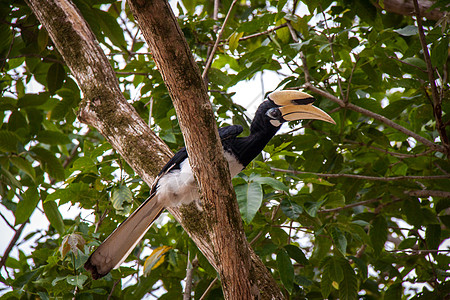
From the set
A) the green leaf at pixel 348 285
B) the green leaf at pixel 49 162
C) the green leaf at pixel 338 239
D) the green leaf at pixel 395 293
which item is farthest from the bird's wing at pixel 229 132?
the green leaf at pixel 395 293

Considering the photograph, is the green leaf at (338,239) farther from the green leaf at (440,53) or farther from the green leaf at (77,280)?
the green leaf at (77,280)

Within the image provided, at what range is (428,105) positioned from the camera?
109 inches

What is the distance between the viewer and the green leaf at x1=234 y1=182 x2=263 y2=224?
201cm

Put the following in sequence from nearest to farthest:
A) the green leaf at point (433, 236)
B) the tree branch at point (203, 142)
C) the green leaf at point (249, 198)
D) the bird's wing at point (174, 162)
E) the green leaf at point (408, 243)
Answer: the tree branch at point (203, 142), the green leaf at point (249, 198), the bird's wing at point (174, 162), the green leaf at point (433, 236), the green leaf at point (408, 243)

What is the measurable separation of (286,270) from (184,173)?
715 mm

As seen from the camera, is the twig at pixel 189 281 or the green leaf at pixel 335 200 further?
the twig at pixel 189 281

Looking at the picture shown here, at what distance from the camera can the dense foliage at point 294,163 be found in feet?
8.04

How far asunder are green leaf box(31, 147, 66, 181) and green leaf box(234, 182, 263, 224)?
1231mm

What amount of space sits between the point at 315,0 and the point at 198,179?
1103 millimetres

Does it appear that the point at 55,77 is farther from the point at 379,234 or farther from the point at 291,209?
the point at 379,234

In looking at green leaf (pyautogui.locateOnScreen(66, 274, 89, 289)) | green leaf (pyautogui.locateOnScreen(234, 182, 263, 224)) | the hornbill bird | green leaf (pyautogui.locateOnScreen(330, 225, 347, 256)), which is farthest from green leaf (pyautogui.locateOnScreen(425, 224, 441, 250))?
green leaf (pyautogui.locateOnScreen(66, 274, 89, 289))

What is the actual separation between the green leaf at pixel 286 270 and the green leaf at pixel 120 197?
0.84 meters

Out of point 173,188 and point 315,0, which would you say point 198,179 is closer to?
point 173,188

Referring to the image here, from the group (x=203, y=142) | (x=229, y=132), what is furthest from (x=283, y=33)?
(x=203, y=142)
